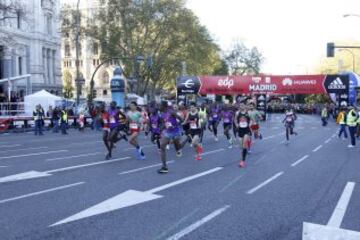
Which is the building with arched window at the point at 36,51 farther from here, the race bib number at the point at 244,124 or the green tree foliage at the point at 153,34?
the race bib number at the point at 244,124

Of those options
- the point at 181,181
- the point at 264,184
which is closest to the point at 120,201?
the point at 181,181

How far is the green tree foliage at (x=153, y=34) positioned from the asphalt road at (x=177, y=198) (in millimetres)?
45024

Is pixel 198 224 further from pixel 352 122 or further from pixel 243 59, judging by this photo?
pixel 243 59

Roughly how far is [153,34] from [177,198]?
56.2m

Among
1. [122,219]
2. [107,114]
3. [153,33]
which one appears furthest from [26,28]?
[122,219]

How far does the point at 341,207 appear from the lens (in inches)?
331

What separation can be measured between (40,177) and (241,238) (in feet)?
21.0

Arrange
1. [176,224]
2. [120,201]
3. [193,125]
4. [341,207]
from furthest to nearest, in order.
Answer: [193,125]
[120,201]
[341,207]
[176,224]

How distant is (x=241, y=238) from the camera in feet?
21.0

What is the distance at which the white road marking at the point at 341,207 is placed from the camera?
7.32 metres

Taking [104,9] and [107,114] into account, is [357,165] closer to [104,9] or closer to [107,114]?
[107,114]

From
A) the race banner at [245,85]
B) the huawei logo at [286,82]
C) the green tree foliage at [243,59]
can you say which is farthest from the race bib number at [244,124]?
the green tree foliage at [243,59]

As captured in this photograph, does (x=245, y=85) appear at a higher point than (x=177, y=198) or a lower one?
higher

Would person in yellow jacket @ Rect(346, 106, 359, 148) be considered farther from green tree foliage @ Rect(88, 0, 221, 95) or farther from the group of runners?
green tree foliage @ Rect(88, 0, 221, 95)
